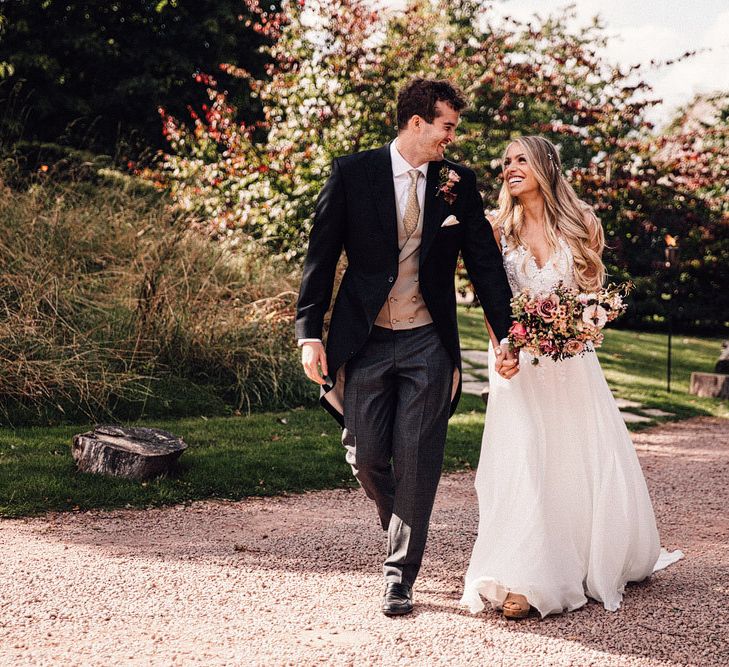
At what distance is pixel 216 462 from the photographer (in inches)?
237

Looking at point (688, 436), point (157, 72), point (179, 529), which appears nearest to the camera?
point (179, 529)

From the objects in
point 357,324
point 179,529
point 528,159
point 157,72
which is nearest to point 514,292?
point 528,159

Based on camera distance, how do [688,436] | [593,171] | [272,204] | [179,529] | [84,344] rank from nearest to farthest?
[179,529]
[84,344]
[688,436]
[272,204]
[593,171]

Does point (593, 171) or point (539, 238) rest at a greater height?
point (593, 171)

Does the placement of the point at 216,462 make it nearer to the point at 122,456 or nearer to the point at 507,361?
the point at 122,456

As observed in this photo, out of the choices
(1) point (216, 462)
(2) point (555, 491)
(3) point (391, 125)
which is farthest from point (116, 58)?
(2) point (555, 491)

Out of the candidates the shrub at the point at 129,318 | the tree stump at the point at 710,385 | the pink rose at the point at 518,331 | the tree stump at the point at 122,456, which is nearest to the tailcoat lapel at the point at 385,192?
the pink rose at the point at 518,331

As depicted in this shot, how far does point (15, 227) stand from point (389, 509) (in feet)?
20.7

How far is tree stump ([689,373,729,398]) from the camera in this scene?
10.7m

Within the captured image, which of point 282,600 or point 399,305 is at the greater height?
point 399,305

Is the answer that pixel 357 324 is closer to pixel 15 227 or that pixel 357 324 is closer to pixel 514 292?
pixel 514 292

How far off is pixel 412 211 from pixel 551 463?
1.25 metres

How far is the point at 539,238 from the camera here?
163 inches

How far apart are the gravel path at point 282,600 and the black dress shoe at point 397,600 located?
0.04 m
